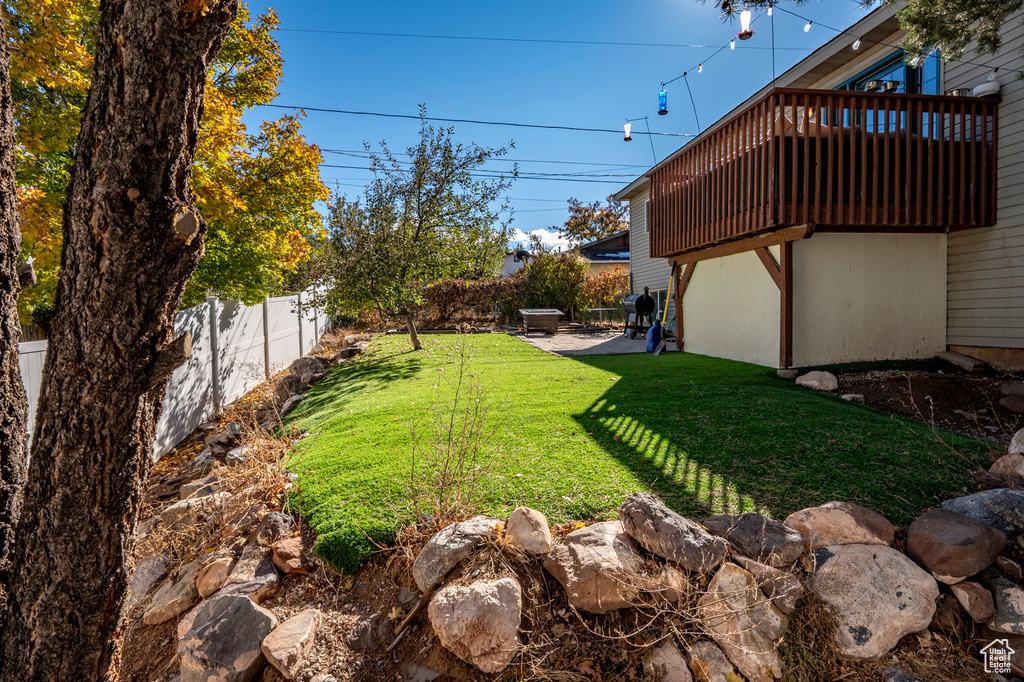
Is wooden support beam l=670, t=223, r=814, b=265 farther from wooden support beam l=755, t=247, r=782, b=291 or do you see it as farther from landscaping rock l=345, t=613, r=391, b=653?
landscaping rock l=345, t=613, r=391, b=653

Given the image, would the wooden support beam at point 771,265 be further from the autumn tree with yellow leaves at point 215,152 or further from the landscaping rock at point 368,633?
the landscaping rock at point 368,633

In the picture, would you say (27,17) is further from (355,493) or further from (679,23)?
(679,23)

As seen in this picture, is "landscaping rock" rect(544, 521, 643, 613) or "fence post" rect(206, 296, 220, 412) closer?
"landscaping rock" rect(544, 521, 643, 613)

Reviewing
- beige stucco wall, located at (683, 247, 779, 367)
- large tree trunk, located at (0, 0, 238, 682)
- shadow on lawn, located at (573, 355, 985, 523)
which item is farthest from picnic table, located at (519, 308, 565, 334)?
large tree trunk, located at (0, 0, 238, 682)

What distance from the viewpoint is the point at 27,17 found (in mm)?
5250

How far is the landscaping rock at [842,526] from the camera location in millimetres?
2789

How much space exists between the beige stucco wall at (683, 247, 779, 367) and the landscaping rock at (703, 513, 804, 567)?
5.62 metres

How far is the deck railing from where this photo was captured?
6.82 metres

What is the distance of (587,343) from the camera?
502 inches

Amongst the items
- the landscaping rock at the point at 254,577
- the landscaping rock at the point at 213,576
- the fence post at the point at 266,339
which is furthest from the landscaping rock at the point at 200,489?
the fence post at the point at 266,339

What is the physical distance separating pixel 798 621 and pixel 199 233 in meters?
3.29

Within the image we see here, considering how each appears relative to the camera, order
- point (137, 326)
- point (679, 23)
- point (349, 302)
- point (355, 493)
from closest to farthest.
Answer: point (137, 326) → point (355, 493) → point (349, 302) → point (679, 23)

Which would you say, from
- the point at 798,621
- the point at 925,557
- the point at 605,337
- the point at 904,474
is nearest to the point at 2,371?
the point at 798,621

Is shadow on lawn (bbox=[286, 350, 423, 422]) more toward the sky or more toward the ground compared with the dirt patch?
more toward the sky
